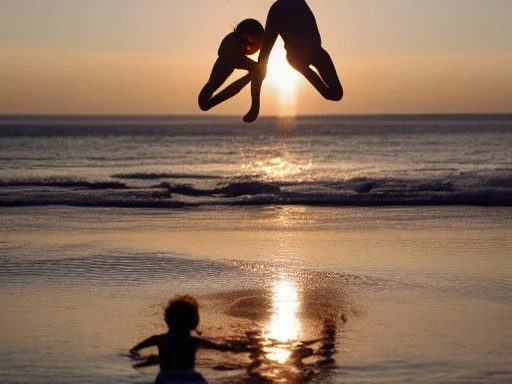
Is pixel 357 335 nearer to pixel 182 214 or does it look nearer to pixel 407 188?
pixel 182 214

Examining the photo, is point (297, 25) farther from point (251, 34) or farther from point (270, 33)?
point (251, 34)

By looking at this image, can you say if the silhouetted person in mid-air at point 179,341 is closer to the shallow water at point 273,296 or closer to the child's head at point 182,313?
the child's head at point 182,313

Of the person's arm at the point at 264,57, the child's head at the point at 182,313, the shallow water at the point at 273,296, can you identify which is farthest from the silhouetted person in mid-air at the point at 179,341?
the person's arm at the point at 264,57

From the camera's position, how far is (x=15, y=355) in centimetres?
942

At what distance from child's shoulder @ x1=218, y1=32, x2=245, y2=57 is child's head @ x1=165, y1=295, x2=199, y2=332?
6.97 ft

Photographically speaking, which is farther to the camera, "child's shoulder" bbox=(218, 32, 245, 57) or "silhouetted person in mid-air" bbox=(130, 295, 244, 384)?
"child's shoulder" bbox=(218, 32, 245, 57)

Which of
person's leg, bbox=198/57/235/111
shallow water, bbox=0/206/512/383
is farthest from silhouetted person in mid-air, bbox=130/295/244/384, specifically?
person's leg, bbox=198/57/235/111

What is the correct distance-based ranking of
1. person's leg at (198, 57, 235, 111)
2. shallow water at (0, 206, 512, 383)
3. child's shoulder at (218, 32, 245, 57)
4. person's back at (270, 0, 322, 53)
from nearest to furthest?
1. person's back at (270, 0, 322, 53)
2. child's shoulder at (218, 32, 245, 57)
3. person's leg at (198, 57, 235, 111)
4. shallow water at (0, 206, 512, 383)

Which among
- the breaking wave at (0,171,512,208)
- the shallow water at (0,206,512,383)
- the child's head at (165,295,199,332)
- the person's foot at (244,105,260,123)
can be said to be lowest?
→ the shallow water at (0,206,512,383)

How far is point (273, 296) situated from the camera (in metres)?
12.2

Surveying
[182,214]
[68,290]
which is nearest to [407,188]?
[182,214]

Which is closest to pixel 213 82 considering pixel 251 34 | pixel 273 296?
pixel 251 34

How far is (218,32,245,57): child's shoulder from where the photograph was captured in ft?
27.9

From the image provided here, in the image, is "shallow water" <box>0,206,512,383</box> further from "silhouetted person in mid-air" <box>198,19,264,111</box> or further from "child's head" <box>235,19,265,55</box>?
"child's head" <box>235,19,265,55</box>
